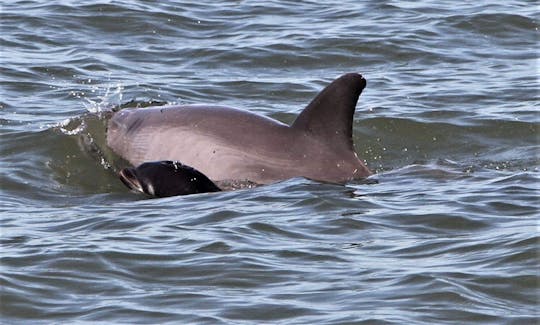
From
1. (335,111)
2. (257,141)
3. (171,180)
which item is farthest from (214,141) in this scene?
(335,111)

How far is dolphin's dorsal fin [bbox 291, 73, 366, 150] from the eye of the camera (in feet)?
32.1

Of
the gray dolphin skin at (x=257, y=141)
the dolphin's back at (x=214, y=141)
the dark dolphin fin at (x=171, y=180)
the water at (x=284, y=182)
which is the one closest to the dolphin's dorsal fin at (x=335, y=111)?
the gray dolphin skin at (x=257, y=141)

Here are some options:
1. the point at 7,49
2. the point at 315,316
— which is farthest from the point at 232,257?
the point at 7,49

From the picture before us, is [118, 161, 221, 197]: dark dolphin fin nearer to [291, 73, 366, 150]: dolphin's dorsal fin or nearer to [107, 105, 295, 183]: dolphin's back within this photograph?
[107, 105, 295, 183]: dolphin's back

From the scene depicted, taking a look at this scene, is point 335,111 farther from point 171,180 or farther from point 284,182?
point 171,180

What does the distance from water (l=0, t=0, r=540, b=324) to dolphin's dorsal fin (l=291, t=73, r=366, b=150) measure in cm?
39

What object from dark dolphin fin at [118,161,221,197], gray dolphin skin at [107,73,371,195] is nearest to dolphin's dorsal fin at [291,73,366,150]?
gray dolphin skin at [107,73,371,195]

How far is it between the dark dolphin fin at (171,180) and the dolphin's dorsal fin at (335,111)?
83cm

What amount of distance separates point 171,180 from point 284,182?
0.83 m

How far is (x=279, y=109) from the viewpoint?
43.8 ft

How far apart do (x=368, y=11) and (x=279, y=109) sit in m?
4.93

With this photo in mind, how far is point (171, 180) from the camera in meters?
9.95

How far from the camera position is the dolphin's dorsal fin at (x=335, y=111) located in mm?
9789

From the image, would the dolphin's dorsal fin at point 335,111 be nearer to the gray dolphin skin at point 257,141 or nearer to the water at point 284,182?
the gray dolphin skin at point 257,141
